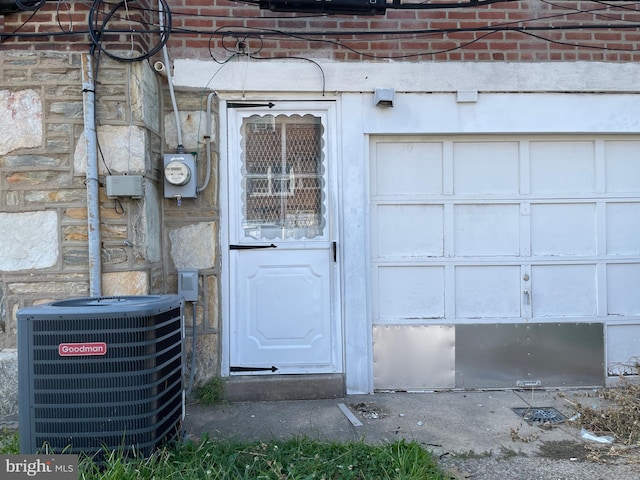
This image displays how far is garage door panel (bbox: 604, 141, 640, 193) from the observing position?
452 centimetres

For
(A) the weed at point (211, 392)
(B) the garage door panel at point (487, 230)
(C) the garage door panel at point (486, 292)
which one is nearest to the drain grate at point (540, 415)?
(C) the garage door panel at point (486, 292)

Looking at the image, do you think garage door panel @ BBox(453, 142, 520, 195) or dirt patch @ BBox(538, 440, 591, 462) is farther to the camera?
garage door panel @ BBox(453, 142, 520, 195)

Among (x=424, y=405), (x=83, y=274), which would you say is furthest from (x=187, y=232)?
(x=424, y=405)

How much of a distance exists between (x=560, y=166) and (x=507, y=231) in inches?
30.3

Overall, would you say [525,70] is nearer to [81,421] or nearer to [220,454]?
[220,454]

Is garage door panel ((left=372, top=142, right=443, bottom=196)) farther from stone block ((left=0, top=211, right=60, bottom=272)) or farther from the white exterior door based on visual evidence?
stone block ((left=0, top=211, right=60, bottom=272))

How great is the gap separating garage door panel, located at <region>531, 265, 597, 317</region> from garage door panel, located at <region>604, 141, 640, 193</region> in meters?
0.84

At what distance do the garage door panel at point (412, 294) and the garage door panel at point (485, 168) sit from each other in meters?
0.82

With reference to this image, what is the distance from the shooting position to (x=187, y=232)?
4.17 m

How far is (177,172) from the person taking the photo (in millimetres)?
3969

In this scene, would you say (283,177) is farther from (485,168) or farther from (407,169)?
(485,168)

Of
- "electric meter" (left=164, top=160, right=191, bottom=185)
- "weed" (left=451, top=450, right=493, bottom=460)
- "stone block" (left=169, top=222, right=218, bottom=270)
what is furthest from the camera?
"stone block" (left=169, top=222, right=218, bottom=270)
